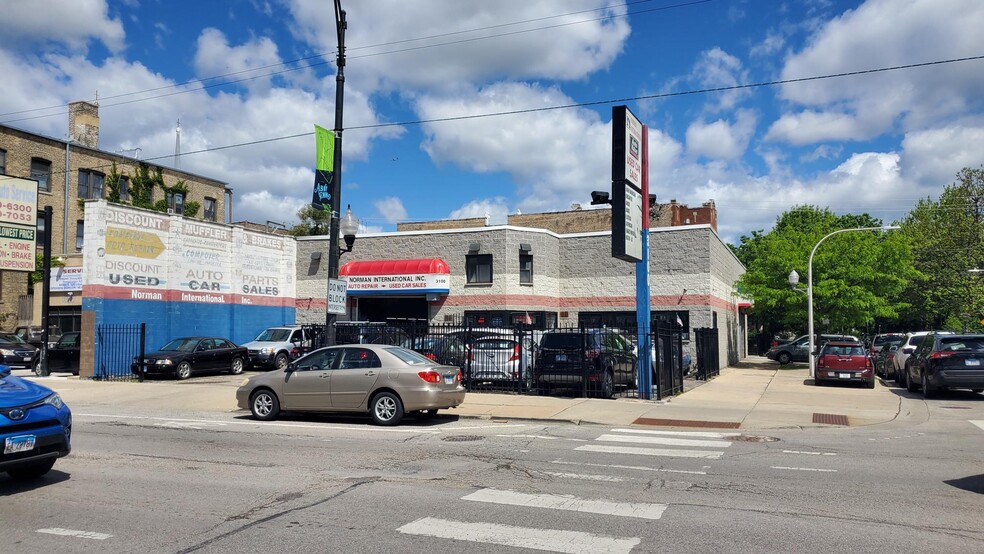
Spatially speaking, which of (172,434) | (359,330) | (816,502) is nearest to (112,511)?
(172,434)

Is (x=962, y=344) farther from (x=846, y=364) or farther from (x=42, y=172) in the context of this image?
(x=42, y=172)

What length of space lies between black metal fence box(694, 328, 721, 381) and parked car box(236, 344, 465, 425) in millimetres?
12768

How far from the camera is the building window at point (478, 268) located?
Answer: 32781mm

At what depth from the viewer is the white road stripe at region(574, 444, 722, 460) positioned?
33.7ft

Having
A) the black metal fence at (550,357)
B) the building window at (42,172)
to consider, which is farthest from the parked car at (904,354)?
the building window at (42,172)

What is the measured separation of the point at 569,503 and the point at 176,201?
1828 inches

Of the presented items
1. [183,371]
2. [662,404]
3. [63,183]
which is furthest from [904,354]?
[63,183]

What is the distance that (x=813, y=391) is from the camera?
21500 millimetres

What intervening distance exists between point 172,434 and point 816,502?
10.2 m

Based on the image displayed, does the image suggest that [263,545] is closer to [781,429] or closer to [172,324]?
[781,429]

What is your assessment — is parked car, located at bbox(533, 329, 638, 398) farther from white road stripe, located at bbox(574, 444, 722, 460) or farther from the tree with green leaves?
the tree with green leaves

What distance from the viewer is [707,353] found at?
25672 mm

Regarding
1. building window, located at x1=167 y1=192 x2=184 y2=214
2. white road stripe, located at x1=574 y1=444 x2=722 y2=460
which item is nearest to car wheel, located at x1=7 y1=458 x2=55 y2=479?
white road stripe, located at x1=574 y1=444 x2=722 y2=460

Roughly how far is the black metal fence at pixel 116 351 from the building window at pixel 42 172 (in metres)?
21.3
